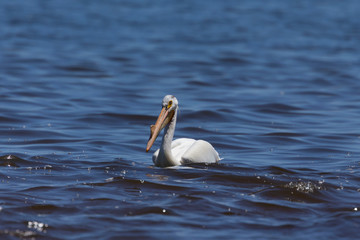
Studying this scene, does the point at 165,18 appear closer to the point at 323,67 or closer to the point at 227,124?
the point at 323,67

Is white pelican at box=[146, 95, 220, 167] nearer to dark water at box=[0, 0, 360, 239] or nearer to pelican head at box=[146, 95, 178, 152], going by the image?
pelican head at box=[146, 95, 178, 152]

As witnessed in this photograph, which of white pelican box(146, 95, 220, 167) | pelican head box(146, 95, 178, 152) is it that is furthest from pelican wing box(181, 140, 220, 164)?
pelican head box(146, 95, 178, 152)

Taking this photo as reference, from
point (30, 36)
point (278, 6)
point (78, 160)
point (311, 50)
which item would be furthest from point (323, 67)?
point (278, 6)

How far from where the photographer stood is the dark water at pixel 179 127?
616cm

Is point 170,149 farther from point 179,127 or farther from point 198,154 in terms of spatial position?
point 179,127

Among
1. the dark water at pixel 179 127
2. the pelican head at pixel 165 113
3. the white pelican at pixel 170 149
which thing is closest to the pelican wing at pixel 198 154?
the white pelican at pixel 170 149

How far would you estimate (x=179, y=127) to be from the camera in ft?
38.2

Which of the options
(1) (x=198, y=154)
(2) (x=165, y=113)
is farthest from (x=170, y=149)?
(2) (x=165, y=113)

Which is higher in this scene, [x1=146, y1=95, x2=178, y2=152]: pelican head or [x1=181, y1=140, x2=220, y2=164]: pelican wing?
[x1=146, y1=95, x2=178, y2=152]: pelican head

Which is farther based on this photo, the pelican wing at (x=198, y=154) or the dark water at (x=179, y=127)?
the pelican wing at (x=198, y=154)

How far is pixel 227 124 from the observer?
472 inches

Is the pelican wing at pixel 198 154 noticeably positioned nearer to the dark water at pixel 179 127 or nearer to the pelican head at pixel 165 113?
the dark water at pixel 179 127

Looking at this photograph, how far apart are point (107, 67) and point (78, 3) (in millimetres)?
17564

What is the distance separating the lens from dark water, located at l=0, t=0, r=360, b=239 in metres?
6.16
